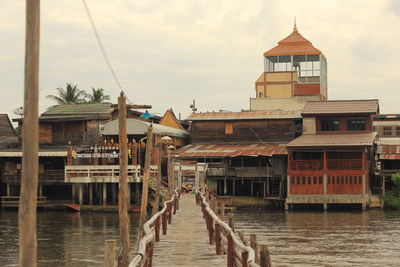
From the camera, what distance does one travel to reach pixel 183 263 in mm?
20484

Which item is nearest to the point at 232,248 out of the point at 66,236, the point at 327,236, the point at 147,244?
the point at 147,244

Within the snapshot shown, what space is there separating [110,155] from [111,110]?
11.5m

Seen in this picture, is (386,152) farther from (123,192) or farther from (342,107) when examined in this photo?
(123,192)

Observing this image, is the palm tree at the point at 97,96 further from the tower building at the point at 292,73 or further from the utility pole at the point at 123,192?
the utility pole at the point at 123,192

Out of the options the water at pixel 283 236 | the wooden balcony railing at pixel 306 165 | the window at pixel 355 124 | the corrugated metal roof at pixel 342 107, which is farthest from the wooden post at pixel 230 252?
the window at pixel 355 124

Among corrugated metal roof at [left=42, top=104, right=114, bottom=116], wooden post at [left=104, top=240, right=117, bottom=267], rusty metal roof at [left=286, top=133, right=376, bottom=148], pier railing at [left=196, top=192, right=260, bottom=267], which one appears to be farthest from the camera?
corrugated metal roof at [left=42, top=104, right=114, bottom=116]

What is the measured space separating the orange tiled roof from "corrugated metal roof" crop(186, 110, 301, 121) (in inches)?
438

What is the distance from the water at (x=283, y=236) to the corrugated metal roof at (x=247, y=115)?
488 inches

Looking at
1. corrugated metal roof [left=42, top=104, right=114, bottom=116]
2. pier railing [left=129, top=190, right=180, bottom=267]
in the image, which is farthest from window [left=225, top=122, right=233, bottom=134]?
pier railing [left=129, top=190, right=180, bottom=267]

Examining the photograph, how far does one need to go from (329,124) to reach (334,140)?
4127 millimetres

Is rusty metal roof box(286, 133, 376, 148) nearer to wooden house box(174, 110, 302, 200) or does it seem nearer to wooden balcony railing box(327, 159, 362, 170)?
wooden balcony railing box(327, 159, 362, 170)

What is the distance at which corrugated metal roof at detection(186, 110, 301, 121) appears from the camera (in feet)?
227

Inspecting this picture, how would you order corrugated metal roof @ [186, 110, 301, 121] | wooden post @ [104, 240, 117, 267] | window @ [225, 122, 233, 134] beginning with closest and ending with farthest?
wooden post @ [104, 240, 117, 267] < corrugated metal roof @ [186, 110, 301, 121] < window @ [225, 122, 233, 134]

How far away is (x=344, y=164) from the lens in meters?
58.6
